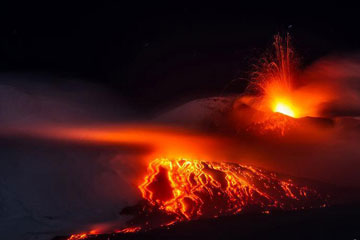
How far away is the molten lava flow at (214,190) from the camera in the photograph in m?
8.29

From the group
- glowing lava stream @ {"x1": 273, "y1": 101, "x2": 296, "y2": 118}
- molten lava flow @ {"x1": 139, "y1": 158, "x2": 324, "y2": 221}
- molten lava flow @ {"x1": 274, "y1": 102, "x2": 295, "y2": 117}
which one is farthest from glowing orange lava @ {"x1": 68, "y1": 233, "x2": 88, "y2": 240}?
molten lava flow @ {"x1": 274, "y1": 102, "x2": 295, "y2": 117}

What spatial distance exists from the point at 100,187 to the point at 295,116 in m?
6.25

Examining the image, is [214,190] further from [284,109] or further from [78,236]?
[284,109]

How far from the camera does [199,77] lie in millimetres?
18438

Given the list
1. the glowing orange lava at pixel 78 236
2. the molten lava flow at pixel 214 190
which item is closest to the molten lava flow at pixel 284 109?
the molten lava flow at pixel 214 190

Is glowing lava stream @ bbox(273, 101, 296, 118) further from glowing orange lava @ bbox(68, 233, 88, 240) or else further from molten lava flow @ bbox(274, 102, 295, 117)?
glowing orange lava @ bbox(68, 233, 88, 240)

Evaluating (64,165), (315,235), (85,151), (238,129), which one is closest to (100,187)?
(64,165)

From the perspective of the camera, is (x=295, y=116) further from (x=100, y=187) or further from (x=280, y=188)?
(x=100, y=187)

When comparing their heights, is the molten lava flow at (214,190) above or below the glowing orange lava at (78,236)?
above

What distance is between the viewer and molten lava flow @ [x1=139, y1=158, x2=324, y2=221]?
27.2 feet

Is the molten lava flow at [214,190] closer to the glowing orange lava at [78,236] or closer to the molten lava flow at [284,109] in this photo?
the glowing orange lava at [78,236]

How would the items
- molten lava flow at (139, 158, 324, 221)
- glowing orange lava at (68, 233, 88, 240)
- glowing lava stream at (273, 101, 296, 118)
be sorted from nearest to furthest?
glowing orange lava at (68, 233, 88, 240), molten lava flow at (139, 158, 324, 221), glowing lava stream at (273, 101, 296, 118)

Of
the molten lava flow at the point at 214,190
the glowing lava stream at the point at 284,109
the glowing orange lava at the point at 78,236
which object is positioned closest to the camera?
the glowing orange lava at the point at 78,236

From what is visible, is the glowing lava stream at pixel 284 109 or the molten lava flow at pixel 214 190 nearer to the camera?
the molten lava flow at pixel 214 190
